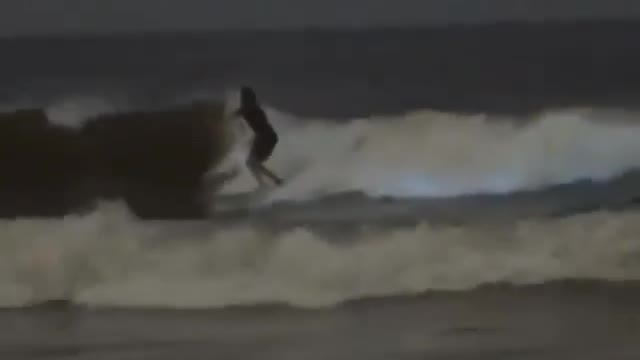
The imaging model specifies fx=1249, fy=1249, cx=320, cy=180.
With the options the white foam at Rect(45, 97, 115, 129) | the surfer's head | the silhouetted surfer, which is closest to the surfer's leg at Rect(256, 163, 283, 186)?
the silhouetted surfer

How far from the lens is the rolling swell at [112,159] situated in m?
1.44

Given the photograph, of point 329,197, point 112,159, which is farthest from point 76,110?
point 329,197

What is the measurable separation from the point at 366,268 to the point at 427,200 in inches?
7.5

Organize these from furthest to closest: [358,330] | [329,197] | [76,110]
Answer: [76,110] → [329,197] → [358,330]

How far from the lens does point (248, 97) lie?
162 centimetres

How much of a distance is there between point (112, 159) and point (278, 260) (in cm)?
33

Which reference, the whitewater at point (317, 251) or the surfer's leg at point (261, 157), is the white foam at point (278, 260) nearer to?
the whitewater at point (317, 251)

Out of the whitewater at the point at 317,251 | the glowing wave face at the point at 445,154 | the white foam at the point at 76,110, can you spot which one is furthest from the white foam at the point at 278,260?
the white foam at the point at 76,110

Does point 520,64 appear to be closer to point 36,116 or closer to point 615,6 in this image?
point 615,6

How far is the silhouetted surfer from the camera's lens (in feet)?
4.93

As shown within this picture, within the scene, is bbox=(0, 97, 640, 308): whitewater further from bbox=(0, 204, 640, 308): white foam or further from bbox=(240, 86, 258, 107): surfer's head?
bbox=(240, 86, 258, 107): surfer's head

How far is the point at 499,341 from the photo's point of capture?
124cm

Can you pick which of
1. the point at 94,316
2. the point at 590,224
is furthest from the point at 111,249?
the point at 590,224

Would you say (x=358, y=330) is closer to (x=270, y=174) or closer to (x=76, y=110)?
(x=270, y=174)
